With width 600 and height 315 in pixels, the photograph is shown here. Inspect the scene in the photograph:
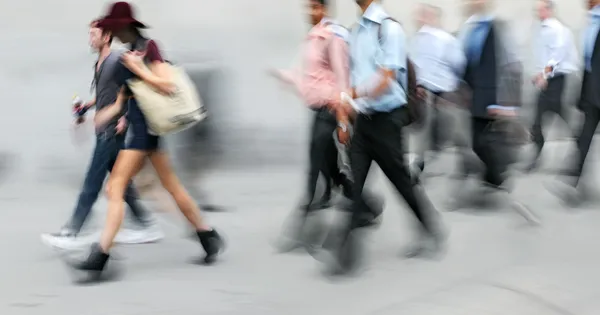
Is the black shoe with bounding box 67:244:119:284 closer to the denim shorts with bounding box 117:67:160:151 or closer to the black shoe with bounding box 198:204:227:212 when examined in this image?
the denim shorts with bounding box 117:67:160:151

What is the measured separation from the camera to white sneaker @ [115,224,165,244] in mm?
6145

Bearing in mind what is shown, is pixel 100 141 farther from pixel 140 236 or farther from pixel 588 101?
pixel 588 101

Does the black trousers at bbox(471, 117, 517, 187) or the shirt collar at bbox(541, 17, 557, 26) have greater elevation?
the shirt collar at bbox(541, 17, 557, 26)

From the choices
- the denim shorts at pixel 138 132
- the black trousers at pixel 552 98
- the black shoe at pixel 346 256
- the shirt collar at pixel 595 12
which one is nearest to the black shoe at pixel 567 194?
the black trousers at pixel 552 98

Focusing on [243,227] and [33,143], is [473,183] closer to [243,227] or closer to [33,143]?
[243,227]

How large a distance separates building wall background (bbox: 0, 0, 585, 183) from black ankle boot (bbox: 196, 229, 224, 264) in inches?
131

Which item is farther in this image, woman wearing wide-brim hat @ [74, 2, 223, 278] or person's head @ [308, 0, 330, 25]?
person's head @ [308, 0, 330, 25]

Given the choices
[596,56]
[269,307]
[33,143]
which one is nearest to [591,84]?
[596,56]

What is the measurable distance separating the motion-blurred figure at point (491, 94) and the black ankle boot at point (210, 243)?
2.40 m

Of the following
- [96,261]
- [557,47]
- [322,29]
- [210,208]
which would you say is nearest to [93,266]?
[96,261]

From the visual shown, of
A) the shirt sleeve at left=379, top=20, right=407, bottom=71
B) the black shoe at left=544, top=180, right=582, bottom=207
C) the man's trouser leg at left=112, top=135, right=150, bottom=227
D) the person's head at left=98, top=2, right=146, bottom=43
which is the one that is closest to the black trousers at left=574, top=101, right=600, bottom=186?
the black shoe at left=544, top=180, right=582, bottom=207

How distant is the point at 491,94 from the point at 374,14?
209 centimetres

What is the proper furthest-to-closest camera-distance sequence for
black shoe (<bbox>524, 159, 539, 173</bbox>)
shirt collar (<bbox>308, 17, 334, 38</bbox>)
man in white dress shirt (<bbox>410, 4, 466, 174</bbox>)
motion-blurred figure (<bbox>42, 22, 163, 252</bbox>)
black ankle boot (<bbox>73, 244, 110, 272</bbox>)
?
black shoe (<bbox>524, 159, 539, 173</bbox>) < man in white dress shirt (<bbox>410, 4, 466, 174</bbox>) < motion-blurred figure (<bbox>42, 22, 163, 252</bbox>) < shirt collar (<bbox>308, 17, 334, 38</bbox>) < black ankle boot (<bbox>73, 244, 110, 272</bbox>)

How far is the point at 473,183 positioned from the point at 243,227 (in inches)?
89.0
